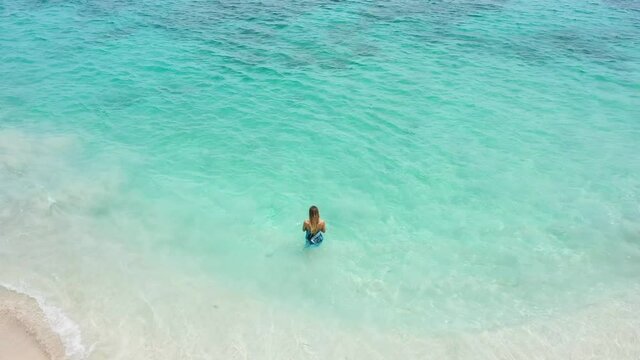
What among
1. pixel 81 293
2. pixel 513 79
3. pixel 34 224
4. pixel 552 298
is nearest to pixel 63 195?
pixel 34 224

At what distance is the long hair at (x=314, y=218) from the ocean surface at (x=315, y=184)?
82 centimetres

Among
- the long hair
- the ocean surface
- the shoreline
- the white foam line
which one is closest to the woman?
the long hair

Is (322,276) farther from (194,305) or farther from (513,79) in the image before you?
(513,79)

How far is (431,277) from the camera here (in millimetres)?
11188

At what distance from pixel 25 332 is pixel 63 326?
0.65 meters

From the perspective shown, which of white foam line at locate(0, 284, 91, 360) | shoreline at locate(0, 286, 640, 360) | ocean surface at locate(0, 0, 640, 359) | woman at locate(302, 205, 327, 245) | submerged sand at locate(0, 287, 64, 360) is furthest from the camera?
woman at locate(302, 205, 327, 245)

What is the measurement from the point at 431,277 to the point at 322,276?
2.54 metres

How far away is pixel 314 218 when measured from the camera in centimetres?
1113

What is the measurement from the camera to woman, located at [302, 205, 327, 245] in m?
11.2

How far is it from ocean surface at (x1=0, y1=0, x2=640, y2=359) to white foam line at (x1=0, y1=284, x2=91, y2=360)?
7 centimetres

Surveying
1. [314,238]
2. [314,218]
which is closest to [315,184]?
[314,238]

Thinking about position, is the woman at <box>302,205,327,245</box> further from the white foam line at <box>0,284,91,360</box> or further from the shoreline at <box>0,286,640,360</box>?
the white foam line at <box>0,284,91,360</box>

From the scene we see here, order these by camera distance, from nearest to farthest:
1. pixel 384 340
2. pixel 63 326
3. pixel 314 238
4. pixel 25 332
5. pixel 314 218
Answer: pixel 25 332, pixel 63 326, pixel 384 340, pixel 314 218, pixel 314 238

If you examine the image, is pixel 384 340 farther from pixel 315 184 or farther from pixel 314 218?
pixel 315 184
